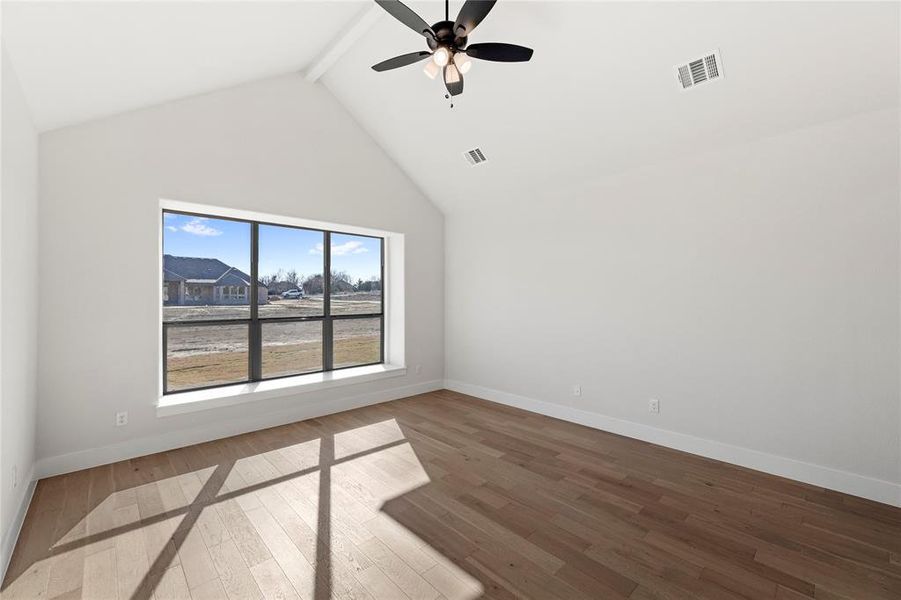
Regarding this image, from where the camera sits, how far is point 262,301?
4.55 m

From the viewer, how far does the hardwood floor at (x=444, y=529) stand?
6.28 feet

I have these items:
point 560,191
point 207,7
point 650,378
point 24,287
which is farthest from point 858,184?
point 24,287

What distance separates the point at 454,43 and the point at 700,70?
1845 millimetres

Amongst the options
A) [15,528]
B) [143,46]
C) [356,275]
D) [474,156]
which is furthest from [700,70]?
[15,528]

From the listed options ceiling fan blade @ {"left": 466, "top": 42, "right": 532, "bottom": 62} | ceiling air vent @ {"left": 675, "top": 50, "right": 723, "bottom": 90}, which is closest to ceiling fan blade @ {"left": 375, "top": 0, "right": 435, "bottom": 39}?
ceiling fan blade @ {"left": 466, "top": 42, "right": 532, "bottom": 62}

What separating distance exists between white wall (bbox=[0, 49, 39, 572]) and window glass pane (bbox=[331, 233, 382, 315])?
279 centimetres

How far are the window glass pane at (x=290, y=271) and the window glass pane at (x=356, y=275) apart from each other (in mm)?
225

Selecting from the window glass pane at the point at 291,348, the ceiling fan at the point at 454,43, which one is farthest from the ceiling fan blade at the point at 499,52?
the window glass pane at the point at 291,348

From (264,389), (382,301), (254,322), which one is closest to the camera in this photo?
(264,389)

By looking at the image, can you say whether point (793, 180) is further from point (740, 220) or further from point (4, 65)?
point (4, 65)

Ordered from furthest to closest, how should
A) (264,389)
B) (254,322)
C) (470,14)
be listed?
1. (254,322)
2. (264,389)
3. (470,14)

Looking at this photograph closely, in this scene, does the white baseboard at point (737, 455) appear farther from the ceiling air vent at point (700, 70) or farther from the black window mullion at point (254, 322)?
the black window mullion at point (254, 322)

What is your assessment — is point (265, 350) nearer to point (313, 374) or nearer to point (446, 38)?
point (313, 374)

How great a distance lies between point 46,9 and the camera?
6.10 ft
